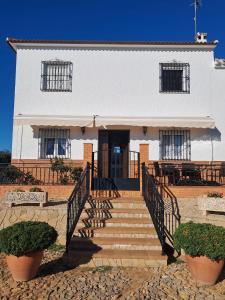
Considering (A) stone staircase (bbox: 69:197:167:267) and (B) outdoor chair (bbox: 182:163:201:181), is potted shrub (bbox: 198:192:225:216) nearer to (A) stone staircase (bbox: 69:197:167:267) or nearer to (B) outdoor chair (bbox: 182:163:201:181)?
(A) stone staircase (bbox: 69:197:167:267)

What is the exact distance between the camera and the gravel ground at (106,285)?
Answer: 6.76 meters

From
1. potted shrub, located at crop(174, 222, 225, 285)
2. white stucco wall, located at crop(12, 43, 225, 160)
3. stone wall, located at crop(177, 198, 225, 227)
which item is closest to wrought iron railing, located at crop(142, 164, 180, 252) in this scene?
stone wall, located at crop(177, 198, 225, 227)

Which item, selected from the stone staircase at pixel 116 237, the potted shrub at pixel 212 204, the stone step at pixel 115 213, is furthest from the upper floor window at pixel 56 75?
the potted shrub at pixel 212 204

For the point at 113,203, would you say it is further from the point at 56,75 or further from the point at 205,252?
the point at 56,75

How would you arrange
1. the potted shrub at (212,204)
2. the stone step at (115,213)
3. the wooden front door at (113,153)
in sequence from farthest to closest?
1. the wooden front door at (113,153)
2. the potted shrub at (212,204)
3. the stone step at (115,213)

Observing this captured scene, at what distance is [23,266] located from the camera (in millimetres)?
7277

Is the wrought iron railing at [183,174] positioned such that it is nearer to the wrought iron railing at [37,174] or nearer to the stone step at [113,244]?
the wrought iron railing at [37,174]

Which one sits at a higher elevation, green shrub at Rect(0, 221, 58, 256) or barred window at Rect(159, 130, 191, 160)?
barred window at Rect(159, 130, 191, 160)

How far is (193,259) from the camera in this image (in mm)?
7566

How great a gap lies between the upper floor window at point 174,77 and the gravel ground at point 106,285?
13705mm

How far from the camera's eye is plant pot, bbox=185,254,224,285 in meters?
7.34

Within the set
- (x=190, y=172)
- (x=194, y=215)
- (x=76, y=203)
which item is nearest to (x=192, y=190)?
(x=190, y=172)

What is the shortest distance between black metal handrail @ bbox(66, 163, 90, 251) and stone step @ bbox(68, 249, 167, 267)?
543mm

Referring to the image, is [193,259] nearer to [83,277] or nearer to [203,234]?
[203,234]
